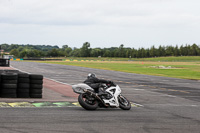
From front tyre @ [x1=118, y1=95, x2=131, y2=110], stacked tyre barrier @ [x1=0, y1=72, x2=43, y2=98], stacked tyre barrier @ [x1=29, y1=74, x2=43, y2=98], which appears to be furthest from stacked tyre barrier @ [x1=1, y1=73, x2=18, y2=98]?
front tyre @ [x1=118, y1=95, x2=131, y2=110]

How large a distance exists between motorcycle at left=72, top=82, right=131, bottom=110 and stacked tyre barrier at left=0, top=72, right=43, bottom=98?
3396mm

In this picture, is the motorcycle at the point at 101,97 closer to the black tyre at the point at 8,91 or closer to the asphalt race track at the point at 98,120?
the asphalt race track at the point at 98,120

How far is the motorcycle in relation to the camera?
13344 millimetres

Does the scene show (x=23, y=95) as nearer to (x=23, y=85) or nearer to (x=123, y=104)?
(x=23, y=85)

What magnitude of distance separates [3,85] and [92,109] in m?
4.60

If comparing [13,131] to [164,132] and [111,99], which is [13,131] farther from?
[111,99]

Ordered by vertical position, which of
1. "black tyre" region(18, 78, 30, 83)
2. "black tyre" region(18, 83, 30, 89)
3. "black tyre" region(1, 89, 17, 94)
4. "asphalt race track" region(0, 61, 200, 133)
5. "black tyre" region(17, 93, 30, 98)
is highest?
"black tyre" region(18, 78, 30, 83)

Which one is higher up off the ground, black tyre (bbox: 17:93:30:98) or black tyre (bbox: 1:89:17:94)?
black tyre (bbox: 1:89:17:94)

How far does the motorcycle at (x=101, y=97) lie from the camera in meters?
13.3

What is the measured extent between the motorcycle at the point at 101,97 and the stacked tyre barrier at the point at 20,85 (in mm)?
3396

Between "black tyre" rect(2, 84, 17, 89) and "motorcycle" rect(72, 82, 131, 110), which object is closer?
"motorcycle" rect(72, 82, 131, 110)

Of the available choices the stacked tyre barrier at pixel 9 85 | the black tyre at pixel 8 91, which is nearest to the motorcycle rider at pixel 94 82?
the stacked tyre barrier at pixel 9 85

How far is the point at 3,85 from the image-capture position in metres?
15.7

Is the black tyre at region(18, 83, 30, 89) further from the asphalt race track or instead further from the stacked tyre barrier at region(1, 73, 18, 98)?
the asphalt race track
